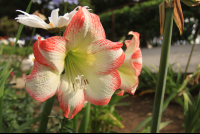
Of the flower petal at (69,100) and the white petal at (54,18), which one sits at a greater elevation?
the white petal at (54,18)

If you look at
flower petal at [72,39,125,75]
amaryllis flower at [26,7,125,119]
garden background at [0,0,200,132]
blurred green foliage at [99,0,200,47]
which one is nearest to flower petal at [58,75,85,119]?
amaryllis flower at [26,7,125,119]

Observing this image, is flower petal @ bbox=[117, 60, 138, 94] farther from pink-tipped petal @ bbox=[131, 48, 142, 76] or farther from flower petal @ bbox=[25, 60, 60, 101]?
flower petal @ bbox=[25, 60, 60, 101]

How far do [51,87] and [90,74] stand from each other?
0.56 feet

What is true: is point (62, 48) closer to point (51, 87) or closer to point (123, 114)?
point (51, 87)

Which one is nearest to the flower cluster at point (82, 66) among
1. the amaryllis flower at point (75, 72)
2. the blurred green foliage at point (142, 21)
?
the amaryllis flower at point (75, 72)

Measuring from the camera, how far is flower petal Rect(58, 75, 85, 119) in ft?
1.82

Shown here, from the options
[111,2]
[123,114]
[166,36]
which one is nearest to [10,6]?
[111,2]

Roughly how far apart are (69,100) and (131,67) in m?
0.27

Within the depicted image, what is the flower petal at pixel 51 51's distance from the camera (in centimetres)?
49

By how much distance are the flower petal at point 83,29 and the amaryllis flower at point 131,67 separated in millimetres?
161

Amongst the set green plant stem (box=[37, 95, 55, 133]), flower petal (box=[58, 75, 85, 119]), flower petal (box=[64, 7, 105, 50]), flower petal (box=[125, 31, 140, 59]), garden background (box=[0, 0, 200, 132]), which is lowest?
garden background (box=[0, 0, 200, 132])

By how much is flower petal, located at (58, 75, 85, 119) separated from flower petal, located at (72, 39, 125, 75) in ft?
0.38

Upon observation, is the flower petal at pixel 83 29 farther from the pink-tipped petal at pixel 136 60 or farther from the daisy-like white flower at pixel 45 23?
the pink-tipped petal at pixel 136 60

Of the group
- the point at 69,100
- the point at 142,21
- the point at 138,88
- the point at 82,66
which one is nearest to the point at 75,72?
the point at 82,66
